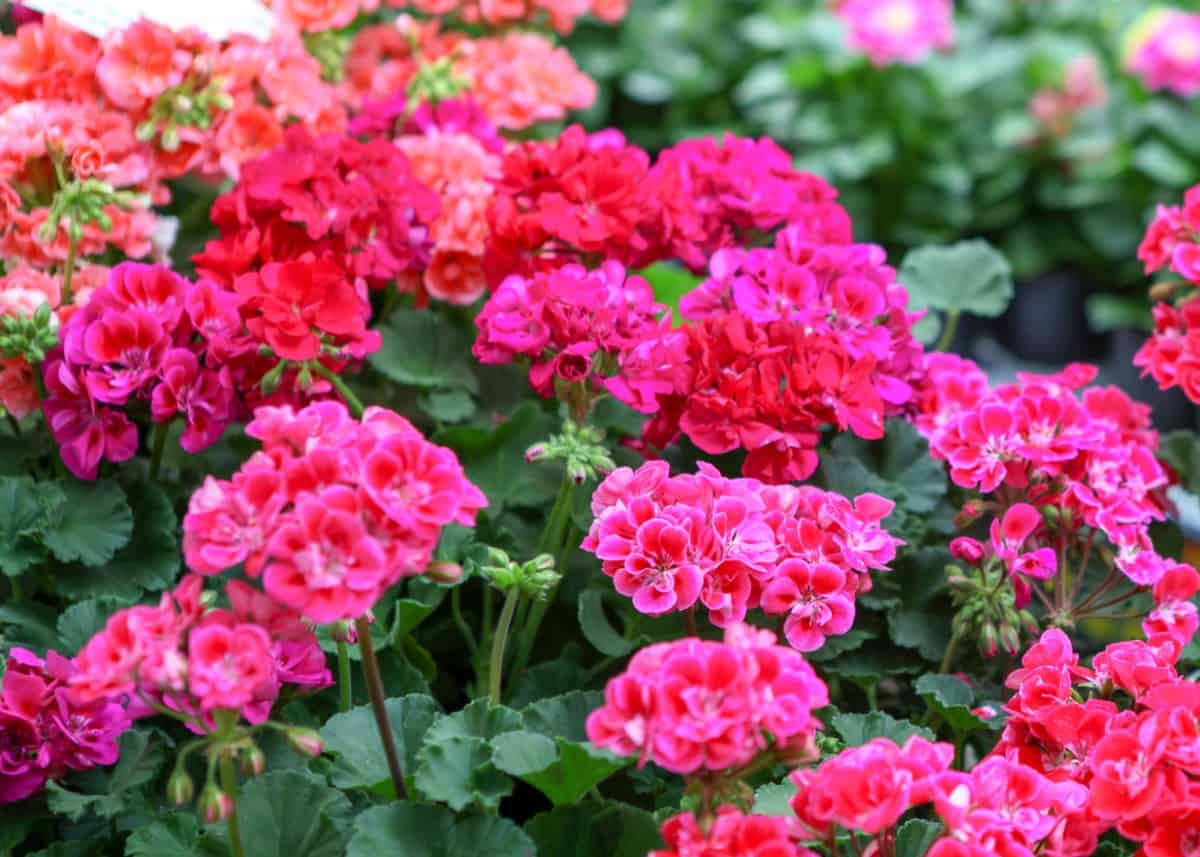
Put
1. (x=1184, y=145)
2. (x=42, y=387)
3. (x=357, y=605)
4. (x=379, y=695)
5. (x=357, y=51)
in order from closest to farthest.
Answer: (x=357, y=605) → (x=379, y=695) → (x=42, y=387) → (x=357, y=51) → (x=1184, y=145)

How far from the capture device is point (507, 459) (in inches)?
61.1

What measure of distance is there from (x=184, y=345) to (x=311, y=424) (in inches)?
17.7

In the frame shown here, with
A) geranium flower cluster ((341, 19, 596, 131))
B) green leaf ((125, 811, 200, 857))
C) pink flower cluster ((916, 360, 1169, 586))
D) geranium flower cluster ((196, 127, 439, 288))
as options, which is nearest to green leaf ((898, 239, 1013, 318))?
pink flower cluster ((916, 360, 1169, 586))

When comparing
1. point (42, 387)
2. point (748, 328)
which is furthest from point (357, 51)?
point (748, 328)

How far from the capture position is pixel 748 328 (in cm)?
135

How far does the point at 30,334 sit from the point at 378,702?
0.57 meters

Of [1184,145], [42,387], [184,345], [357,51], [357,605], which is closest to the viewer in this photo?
[357,605]

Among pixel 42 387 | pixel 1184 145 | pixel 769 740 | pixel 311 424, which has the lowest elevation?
pixel 1184 145

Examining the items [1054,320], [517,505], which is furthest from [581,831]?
[1054,320]

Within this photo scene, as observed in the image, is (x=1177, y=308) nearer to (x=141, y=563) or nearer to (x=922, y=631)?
(x=922, y=631)

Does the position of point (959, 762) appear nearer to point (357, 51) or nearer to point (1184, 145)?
point (357, 51)

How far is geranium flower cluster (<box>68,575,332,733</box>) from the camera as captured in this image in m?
0.84

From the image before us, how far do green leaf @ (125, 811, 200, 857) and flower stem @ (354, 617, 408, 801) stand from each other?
0.16 metres

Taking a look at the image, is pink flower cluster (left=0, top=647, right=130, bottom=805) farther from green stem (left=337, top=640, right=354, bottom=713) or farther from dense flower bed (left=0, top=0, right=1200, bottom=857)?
green stem (left=337, top=640, right=354, bottom=713)
